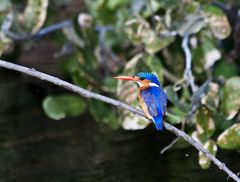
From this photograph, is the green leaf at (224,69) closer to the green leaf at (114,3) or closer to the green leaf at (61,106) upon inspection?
the green leaf at (114,3)

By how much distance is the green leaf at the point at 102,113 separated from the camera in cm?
574

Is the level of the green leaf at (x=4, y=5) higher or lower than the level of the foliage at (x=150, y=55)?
higher

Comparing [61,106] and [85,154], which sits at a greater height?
[61,106]

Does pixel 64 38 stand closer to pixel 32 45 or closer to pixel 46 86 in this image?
pixel 32 45

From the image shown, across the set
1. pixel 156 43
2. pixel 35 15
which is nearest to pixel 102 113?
pixel 156 43

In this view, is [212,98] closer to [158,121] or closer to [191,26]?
[191,26]

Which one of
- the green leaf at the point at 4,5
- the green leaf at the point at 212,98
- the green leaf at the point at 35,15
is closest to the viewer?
the green leaf at the point at 212,98

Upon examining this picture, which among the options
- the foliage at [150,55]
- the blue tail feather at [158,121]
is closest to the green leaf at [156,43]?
the foliage at [150,55]

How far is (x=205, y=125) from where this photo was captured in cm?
487

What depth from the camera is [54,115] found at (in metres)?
5.75

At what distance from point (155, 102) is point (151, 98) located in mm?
56

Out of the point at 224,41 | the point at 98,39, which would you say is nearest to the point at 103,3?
the point at 98,39

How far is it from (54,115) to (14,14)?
102 cm

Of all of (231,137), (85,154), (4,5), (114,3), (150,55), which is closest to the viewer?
(231,137)
